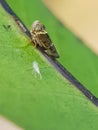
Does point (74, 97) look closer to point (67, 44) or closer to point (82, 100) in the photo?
point (82, 100)

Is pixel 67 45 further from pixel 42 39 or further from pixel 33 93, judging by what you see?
pixel 33 93

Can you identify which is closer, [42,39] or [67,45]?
[42,39]

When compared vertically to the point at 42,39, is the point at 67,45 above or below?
below

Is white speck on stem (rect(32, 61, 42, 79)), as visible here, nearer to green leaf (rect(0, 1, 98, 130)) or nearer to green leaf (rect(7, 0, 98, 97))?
green leaf (rect(0, 1, 98, 130))

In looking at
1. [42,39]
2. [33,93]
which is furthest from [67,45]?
[33,93]

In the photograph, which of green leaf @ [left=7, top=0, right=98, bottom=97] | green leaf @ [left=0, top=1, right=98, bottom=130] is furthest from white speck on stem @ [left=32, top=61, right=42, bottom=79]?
green leaf @ [left=7, top=0, right=98, bottom=97]

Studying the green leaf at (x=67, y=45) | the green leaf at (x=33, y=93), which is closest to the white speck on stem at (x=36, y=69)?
the green leaf at (x=33, y=93)

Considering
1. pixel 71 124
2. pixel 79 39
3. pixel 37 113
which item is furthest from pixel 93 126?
pixel 79 39
